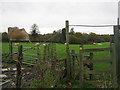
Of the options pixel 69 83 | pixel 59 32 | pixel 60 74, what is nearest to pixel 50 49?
pixel 59 32

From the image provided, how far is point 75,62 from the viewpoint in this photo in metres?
5.25

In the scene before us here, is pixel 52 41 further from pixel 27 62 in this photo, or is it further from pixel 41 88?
pixel 27 62

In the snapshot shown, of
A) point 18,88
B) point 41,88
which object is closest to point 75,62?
point 41,88

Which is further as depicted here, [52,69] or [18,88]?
[52,69]

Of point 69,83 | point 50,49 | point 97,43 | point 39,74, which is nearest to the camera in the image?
point 39,74

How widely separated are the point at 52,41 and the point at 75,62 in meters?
1.30

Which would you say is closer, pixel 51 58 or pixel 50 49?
pixel 51 58

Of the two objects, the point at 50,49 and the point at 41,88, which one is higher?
the point at 50,49

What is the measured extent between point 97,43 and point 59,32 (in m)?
2.45

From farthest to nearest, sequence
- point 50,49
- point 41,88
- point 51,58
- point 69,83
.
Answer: point 50,49
point 51,58
point 69,83
point 41,88

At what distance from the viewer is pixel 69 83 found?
4.60 meters

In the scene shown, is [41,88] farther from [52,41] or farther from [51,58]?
[52,41]

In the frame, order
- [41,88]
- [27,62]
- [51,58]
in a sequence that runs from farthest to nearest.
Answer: [27,62] < [51,58] < [41,88]

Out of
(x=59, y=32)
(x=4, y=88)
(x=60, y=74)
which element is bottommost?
(x=4, y=88)
